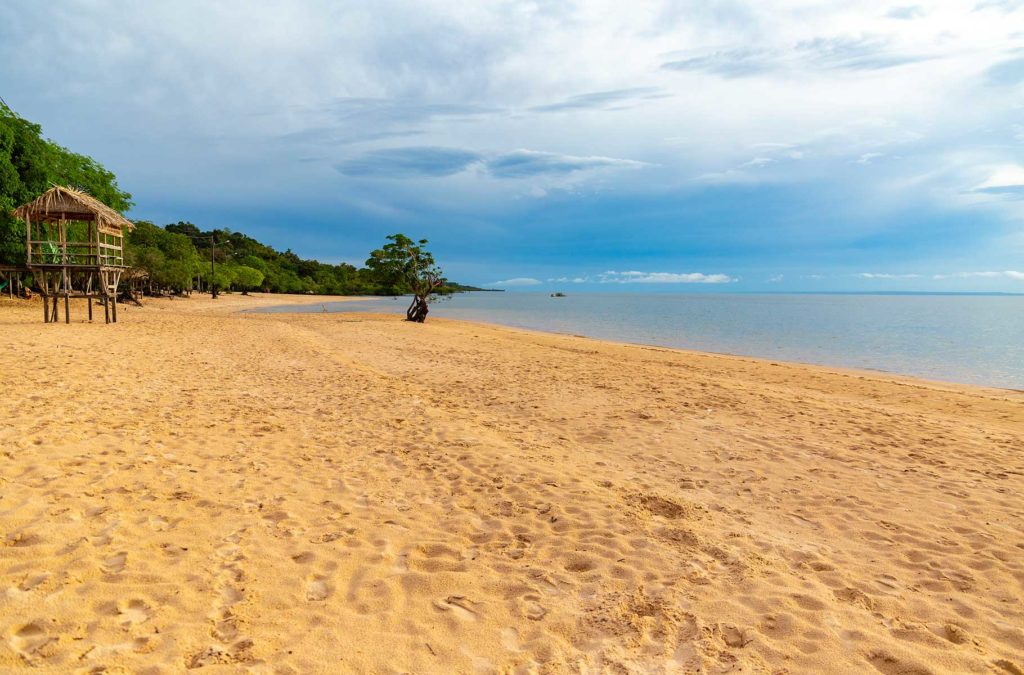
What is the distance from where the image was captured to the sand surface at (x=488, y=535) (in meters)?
3.20

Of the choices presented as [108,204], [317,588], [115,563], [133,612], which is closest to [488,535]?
[317,588]

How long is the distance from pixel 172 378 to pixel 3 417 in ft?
12.5

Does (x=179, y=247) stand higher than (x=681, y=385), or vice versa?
(x=179, y=247)

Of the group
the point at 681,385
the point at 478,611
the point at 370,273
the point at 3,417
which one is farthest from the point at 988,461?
the point at 370,273

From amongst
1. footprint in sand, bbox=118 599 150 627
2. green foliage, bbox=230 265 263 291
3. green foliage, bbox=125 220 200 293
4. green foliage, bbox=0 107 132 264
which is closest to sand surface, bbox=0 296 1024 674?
footprint in sand, bbox=118 599 150 627

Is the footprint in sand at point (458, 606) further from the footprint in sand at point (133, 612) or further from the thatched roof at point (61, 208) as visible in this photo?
the thatched roof at point (61, 208)

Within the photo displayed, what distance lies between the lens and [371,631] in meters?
3.28

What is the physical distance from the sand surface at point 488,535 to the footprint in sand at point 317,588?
0.05 feet

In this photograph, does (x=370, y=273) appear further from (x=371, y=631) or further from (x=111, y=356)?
(x=371, y=631)

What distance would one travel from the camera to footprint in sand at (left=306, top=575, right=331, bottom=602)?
360cm

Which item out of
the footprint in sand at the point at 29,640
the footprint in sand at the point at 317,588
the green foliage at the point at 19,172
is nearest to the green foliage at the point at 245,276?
the green foliage at the point at 19,172

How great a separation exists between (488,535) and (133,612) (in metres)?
2.57

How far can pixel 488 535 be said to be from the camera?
477cm

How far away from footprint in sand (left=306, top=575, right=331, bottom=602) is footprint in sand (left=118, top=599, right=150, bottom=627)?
917 millimetres
